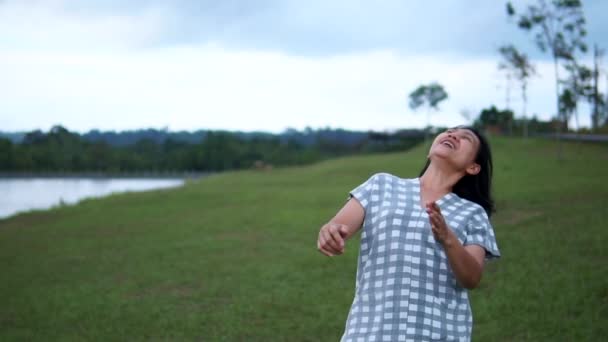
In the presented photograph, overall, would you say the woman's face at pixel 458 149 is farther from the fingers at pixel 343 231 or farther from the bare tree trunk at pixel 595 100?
the bare tree trunk at pixel 595 100

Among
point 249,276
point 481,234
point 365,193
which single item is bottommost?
point 249,276

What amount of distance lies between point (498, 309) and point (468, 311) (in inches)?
196

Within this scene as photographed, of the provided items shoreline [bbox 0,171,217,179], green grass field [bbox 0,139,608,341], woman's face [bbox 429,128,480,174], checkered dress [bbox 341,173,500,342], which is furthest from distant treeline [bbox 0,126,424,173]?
checkered dress [bbox 341,173,500,342]

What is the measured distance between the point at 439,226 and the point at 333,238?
31cm

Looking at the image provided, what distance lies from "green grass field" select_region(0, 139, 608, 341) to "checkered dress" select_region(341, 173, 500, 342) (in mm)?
4217

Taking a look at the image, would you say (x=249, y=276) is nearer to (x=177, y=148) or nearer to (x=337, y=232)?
(x=337, y=232)

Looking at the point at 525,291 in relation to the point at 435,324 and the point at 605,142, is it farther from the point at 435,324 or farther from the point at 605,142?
the point at 605,142

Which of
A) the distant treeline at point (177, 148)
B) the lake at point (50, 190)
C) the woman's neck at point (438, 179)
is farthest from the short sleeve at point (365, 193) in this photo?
the distant treeline at point (177, 148)

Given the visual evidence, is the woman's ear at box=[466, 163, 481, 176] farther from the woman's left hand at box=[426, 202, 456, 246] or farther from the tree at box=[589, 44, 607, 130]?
the tree at box=[589, 44, 607, 130]

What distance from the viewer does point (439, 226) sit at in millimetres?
2033

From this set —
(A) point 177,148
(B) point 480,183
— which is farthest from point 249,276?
(A) point 177,148

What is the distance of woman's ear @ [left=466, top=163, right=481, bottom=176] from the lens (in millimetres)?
2453

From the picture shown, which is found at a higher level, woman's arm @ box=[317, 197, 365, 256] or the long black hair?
the long black hair

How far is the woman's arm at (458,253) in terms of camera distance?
6.64 ft
